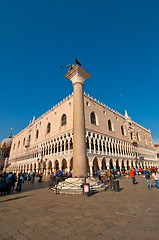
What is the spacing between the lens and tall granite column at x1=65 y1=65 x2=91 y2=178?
976 cm

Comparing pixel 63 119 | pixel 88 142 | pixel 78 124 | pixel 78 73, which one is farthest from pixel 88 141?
pixel 78 73

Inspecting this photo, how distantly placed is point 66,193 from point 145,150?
4429 cm

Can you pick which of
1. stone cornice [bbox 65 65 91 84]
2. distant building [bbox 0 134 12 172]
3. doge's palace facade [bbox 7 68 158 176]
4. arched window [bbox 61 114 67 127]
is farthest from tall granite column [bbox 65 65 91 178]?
distant building [bbox 0 134 12 172]

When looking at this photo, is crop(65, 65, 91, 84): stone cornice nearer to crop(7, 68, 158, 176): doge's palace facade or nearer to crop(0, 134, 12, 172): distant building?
crop(7, 68, 158, 176): doge's palace facade

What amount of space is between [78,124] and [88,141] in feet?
48.6

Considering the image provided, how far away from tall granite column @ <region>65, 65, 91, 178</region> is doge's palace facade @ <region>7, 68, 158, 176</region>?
13.2 meters

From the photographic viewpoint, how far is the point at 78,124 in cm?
1070

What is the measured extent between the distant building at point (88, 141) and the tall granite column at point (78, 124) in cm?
1323

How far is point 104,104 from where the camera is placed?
111 ft

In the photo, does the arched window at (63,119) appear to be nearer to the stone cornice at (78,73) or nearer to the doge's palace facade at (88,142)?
the doge's palace facade at (88,142)

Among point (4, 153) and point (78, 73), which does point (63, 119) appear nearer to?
point (78, 73)

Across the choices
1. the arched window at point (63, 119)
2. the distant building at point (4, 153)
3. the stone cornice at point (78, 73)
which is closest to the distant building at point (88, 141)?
the arched window at point (63, 119)

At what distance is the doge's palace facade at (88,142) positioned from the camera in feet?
82.9

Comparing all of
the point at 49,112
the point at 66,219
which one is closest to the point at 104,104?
the point at 49,112
